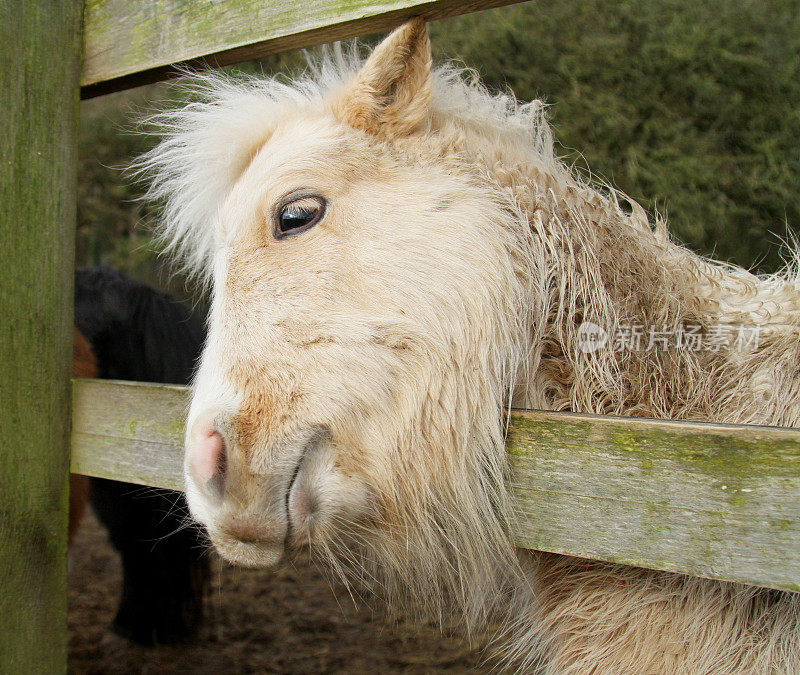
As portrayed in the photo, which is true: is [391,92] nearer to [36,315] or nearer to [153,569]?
[36,315]

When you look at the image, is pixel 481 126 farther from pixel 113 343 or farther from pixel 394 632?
pixel 394 632

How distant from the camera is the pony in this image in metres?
1.24

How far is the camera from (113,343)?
3389mm

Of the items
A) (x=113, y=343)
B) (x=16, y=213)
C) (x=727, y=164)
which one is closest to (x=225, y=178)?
(x=16, y=213)

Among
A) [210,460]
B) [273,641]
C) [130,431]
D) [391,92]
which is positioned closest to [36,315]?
[130,431]

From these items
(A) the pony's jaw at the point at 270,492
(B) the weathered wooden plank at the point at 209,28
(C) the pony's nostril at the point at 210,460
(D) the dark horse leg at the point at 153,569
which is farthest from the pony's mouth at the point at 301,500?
(D) the dark horse leg at the point at 153,569

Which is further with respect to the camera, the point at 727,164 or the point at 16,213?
the point at 727,164

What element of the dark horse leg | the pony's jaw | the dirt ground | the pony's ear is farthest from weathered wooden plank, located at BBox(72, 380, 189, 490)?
the dark horse leg

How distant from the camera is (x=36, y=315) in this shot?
164 cm

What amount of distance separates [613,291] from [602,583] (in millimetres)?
627

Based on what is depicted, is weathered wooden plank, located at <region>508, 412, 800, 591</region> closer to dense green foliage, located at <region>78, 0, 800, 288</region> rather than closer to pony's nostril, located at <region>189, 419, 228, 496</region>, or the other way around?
pony's nostril, located at <region>189, 419, 228, 496</region>

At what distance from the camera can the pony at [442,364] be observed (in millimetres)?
1240

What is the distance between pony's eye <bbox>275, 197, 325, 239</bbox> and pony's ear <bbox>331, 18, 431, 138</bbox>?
0.24 meters

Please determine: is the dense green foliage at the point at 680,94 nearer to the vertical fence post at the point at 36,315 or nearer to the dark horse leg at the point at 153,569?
the dark horse leg at the point at 153,569
